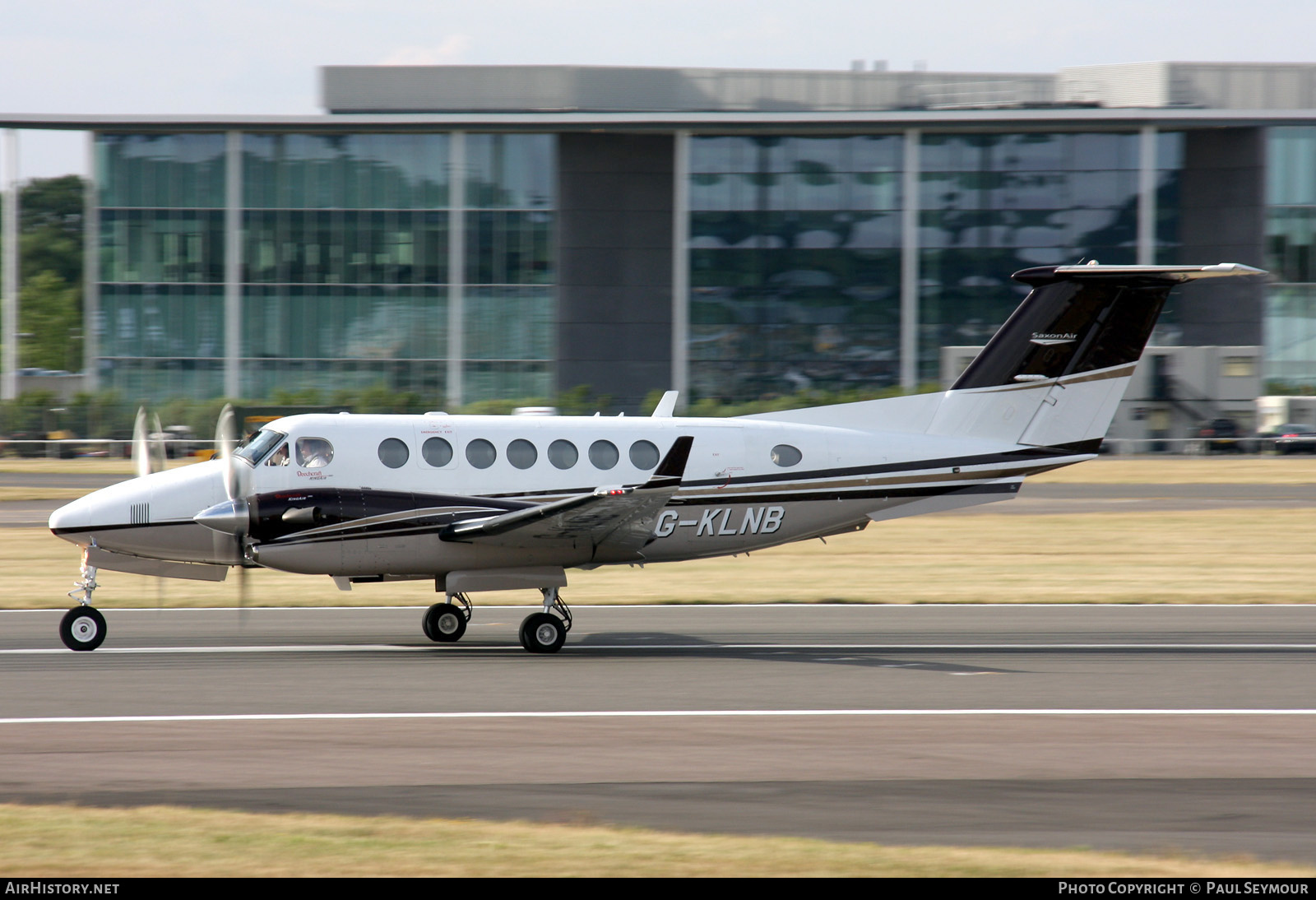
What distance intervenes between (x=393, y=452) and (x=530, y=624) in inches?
90.0

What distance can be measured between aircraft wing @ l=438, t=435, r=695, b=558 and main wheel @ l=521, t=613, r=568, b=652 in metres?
0.81

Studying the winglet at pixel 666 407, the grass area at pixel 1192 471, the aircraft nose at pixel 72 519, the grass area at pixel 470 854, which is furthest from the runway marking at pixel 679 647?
the grass area at pixel 1192 471

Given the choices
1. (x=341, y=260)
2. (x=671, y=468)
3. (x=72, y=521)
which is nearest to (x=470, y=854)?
(x=671, y=468)

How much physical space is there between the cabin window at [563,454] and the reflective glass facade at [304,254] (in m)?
37.5

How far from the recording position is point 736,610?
1642 centimetres

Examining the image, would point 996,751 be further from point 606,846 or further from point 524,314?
point 524,314

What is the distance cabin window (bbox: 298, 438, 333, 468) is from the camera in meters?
13.1

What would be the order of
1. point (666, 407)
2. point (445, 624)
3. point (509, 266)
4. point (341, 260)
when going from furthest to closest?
point (509, 266) → point (341, 260) → point (666, 407) → point (445, 624)

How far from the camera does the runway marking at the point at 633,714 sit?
9672 millimetres

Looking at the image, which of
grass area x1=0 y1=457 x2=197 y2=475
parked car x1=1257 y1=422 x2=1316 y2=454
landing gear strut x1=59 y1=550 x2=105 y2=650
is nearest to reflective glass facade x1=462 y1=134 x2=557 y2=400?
grass area x1=0 y1=457 x2=197 y2=475

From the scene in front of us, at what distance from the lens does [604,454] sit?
13875 mm

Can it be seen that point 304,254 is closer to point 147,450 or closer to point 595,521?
point 147,450

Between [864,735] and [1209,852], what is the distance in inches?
121

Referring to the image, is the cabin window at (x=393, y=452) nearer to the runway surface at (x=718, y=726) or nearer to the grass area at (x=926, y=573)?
the runway surface at (x=718, y=726)
